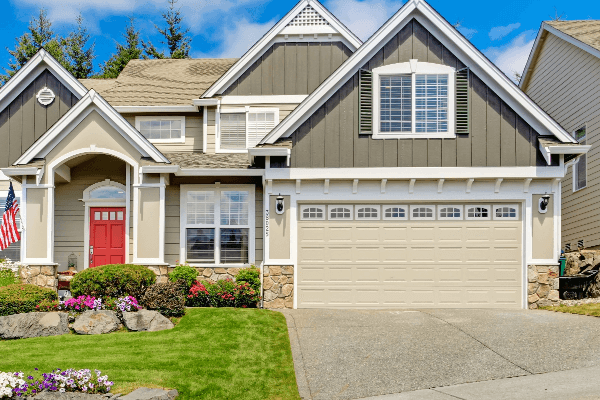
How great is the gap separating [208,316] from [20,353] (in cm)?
346

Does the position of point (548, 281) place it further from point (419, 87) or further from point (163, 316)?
point (163, 316)

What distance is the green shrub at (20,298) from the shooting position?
11.3 meters

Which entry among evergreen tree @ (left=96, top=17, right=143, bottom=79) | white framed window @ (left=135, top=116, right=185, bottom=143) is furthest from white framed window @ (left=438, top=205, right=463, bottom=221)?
evergreen tree @ (left=96, top=17, right=143, bottom=79)

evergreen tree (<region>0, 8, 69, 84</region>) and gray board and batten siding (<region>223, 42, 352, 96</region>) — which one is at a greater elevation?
evergreen tree (<region>0, 8, 69, 84</region>)

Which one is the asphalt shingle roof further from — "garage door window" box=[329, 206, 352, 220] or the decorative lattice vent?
"garage door window" box=[329, 206, 352, 220]

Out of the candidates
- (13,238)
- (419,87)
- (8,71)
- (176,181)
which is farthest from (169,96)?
(8,71)

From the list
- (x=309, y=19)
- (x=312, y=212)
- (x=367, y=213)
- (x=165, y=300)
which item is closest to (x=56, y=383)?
(x=165, y=300)

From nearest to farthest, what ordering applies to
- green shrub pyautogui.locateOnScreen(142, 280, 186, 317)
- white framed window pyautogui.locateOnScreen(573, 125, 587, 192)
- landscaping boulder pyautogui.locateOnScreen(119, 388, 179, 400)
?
landscaping boulder pyautogui.locateOnScreen(119, 388, 179, 400), green shrub pyautogui.locateOnScreen(142, 280, 186, 317), white framed window pyautogui.locateOnScreen(573, 125, 587, 192)

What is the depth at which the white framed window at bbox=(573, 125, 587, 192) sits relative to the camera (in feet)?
55.9

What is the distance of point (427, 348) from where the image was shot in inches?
371

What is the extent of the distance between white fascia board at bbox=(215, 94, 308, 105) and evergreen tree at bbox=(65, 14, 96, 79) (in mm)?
21258

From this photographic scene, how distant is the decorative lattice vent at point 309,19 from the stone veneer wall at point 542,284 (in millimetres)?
8471

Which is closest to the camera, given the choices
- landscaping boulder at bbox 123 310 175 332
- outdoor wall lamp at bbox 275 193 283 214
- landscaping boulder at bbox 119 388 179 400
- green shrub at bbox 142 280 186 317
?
landscaping boulder at bbox 119 388 179 400

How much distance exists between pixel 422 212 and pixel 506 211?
73.8 inches
